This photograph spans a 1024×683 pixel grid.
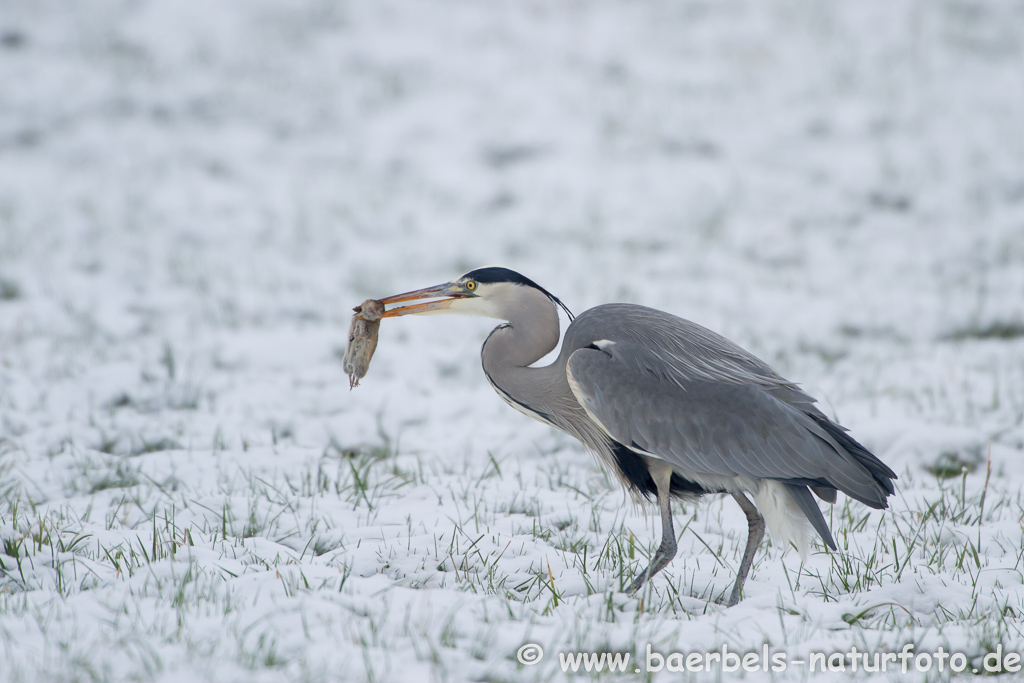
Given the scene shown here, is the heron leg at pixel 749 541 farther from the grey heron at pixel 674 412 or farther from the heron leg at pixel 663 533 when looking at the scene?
the heron leg at pixel 663 533

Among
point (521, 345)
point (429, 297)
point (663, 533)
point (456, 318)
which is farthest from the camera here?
point (456, 318)

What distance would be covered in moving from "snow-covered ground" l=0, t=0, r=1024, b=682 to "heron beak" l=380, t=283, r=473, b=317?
2.71ft

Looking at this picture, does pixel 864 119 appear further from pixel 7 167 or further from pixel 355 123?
pixel 7 167

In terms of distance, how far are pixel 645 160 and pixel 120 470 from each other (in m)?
7.60

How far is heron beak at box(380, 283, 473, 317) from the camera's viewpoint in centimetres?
369

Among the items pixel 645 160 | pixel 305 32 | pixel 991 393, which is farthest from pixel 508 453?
pixel 305 32

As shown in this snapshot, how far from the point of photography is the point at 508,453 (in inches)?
183

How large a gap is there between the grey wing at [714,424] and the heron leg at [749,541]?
0.21 m
